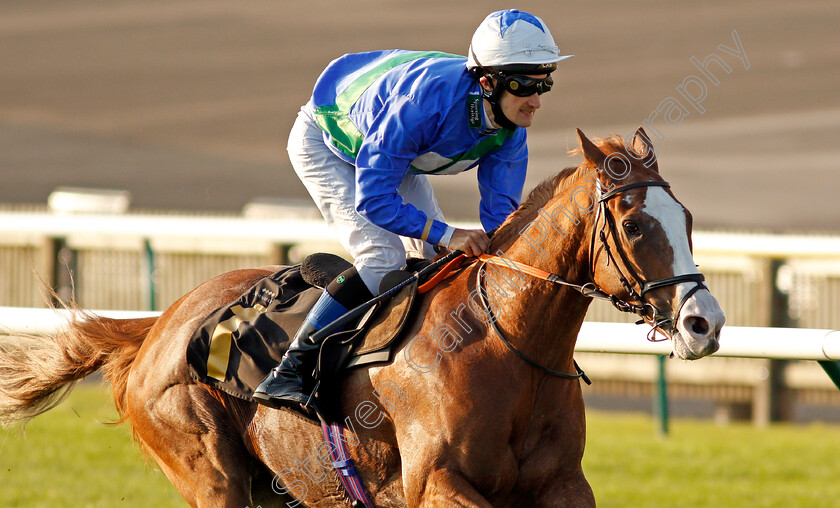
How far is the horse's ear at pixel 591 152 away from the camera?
318 cm

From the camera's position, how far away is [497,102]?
3.45m

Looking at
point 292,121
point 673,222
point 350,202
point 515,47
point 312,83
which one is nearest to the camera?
point 673,222

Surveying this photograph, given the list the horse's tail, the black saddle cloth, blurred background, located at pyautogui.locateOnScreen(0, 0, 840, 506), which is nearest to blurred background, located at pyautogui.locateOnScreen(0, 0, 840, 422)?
blurred background, located at pyautogui.locateOnScreen(0, 0, 840, 506)

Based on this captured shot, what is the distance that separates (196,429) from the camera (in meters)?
3.96

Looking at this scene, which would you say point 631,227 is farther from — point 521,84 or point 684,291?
point 521,84

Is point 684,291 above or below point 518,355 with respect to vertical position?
above

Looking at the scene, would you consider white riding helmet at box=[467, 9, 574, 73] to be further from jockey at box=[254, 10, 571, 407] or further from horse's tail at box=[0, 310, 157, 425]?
horse's tail at box=[0, 310, 157, 425]

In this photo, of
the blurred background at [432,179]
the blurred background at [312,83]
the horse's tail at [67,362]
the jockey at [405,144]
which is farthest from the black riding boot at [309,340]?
the blurred background at [312,83]

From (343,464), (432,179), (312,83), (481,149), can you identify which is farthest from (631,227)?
(312,83)

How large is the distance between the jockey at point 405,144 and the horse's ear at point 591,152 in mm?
314

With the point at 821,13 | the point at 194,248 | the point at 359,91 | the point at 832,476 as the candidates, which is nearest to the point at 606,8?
the point at 821,13

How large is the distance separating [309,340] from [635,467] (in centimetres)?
323

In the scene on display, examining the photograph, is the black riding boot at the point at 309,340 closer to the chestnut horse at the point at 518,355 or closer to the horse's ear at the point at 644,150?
the chestnut horse at the point at 518,355

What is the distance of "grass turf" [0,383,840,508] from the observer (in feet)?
18.7
